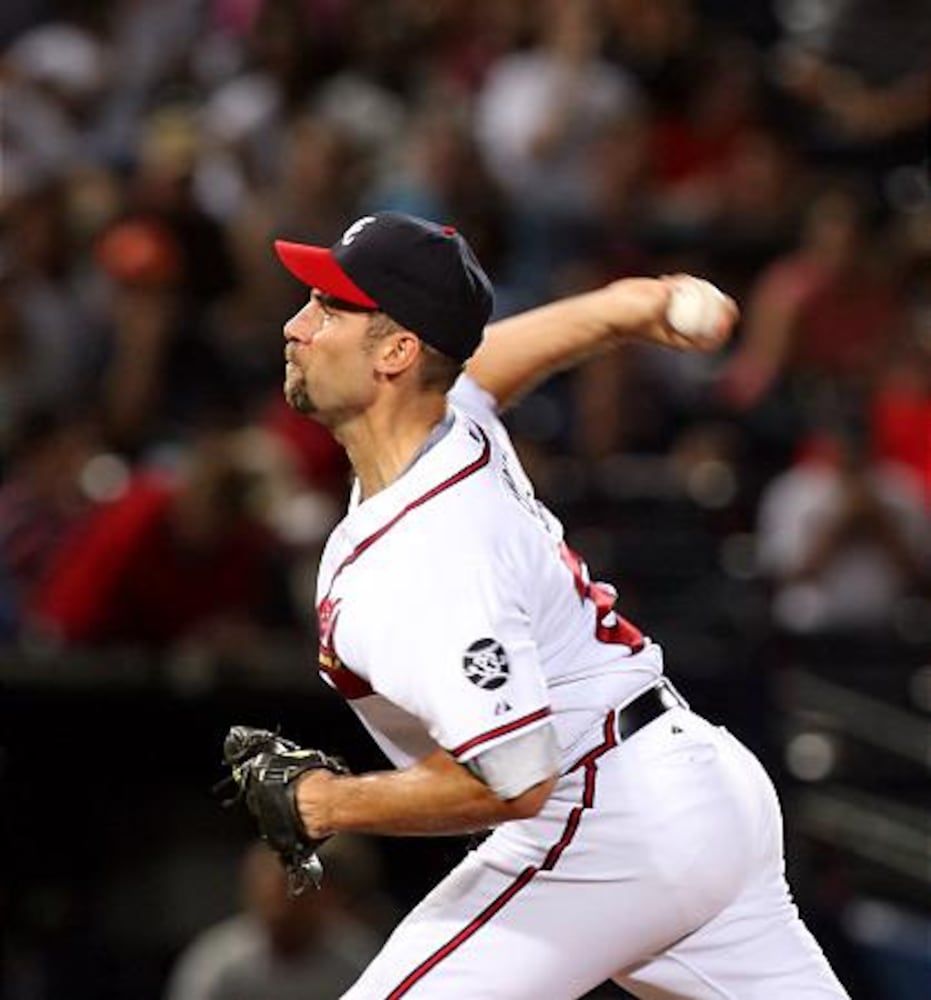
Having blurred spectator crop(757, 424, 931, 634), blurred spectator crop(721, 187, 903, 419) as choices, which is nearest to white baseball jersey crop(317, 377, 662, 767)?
blurred spectator crop(757, 424, 931, 634)

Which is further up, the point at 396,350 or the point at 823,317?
the point at 396,350

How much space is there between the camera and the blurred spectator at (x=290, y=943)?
23.0 feet

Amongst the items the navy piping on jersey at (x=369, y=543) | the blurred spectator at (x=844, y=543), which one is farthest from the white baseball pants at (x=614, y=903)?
the blurred spectator at (x=844, y=543)

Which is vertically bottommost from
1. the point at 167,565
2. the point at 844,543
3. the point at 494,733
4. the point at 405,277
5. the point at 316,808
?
the point at 844,543

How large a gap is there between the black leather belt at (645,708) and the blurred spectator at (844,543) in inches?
155

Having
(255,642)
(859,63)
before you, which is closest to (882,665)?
(255,642)

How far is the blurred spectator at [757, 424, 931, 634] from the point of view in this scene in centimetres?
834

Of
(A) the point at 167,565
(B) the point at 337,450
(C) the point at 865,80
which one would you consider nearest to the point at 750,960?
(A) the point at 167,565

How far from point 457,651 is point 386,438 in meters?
0.47

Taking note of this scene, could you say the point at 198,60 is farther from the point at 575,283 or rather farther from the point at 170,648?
the point at 170,648

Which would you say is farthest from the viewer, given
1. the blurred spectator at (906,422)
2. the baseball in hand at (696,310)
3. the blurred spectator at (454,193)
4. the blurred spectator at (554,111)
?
the blurred spectator at (554,111)

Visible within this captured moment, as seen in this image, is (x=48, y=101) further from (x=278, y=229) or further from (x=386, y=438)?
(x=386, y=438)

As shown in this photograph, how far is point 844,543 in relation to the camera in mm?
8383

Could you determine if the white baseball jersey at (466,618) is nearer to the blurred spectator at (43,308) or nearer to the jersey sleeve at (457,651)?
the jersey sleeve at (457,651)
